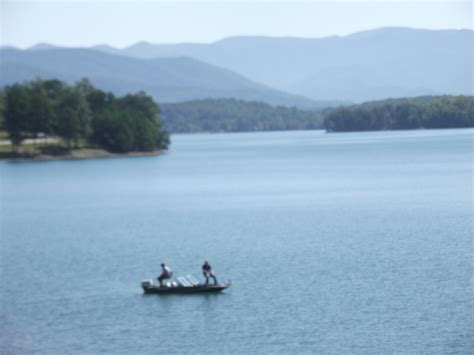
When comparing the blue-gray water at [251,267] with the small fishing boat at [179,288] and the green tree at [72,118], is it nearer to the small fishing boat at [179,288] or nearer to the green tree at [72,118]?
the small fishing boat at [179,288]

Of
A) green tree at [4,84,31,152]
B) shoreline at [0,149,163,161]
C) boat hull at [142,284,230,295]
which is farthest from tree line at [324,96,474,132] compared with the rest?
green tree at [4,84,31,152]

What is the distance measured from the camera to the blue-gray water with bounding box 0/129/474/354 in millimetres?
40375

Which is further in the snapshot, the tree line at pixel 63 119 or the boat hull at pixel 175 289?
the tree line at pixel 63 119

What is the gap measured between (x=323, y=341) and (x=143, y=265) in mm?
21657

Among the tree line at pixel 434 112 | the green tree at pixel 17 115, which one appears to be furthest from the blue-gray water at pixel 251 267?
the green tree at pixel 17 115

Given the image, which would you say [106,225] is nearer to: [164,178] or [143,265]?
[143,265]

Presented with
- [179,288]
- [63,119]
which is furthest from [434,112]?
[179,288]

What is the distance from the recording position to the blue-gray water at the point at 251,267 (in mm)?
40375

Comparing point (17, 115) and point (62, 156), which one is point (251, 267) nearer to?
point (17, 115)

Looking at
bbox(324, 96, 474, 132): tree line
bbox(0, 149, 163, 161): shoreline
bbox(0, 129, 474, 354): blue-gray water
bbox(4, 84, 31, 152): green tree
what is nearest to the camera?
bbox(0, 129, 474, 354): blue-gray water

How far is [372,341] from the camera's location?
38312mm

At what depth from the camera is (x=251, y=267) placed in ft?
181

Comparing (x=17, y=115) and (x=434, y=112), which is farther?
(x=17, y=115)

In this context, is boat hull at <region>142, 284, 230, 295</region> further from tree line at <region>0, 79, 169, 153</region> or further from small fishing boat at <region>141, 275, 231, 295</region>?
tree line at <region>0, 79, 169, 153</region>
